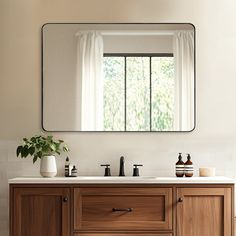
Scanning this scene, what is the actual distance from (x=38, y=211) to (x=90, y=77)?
3.88 ft

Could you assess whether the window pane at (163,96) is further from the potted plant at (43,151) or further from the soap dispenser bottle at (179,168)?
the potted plant at (43,151)

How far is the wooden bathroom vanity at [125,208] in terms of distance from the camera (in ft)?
14.7

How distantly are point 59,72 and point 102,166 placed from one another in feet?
2.74

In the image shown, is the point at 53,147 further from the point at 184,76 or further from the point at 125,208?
the point at 184,76

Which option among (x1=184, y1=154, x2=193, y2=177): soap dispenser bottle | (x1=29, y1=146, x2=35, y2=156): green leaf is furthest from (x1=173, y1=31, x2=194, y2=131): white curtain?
(x1=29, y1=146, x2=35, y2=156): green leaf

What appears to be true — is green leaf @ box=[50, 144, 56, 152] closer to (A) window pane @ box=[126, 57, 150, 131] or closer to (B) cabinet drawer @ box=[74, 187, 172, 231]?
(B) cabinet drawer @ box=[74, 187, 172, 231]

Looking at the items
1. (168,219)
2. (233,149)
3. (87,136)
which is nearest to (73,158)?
(87,136)

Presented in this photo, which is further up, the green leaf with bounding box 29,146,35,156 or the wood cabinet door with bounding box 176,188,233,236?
the green leaf with bounding box 29,146,35,156

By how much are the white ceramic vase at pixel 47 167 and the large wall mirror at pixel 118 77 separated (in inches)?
12.9

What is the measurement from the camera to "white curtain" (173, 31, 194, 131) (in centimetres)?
500

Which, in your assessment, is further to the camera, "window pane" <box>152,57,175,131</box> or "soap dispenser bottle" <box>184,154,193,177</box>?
"window pane" <box>152,57,175,131</box>

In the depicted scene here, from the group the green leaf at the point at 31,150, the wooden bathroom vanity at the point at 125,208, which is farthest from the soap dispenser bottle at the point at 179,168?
the green leaf at the point at 31,150

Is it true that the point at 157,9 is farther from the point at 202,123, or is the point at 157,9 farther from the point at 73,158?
the point at 73,158

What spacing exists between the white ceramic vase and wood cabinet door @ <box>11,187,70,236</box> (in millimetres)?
262
